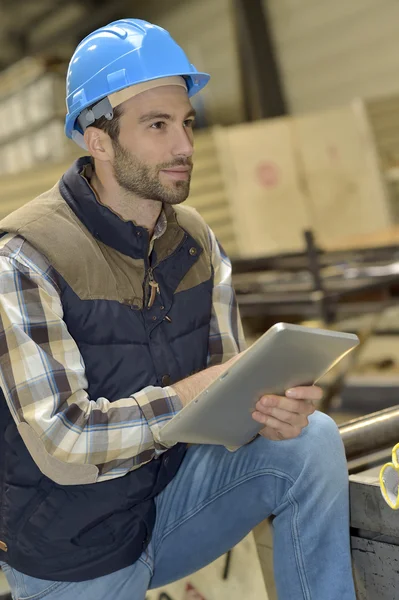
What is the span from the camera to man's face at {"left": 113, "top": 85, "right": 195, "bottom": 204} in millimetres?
1601

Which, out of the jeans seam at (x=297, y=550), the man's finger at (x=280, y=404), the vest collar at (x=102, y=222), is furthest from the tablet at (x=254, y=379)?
the vest collar at (x=102, y=222)

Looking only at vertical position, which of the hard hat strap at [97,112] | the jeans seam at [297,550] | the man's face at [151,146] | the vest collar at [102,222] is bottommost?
the jeans seam at [297,550]

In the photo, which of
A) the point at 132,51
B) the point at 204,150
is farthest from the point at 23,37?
the point at 132,51

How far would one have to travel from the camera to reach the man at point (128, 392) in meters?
1.36

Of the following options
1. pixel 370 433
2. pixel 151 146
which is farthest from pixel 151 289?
A: pixel 370 433

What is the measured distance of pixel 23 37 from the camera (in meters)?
11.2

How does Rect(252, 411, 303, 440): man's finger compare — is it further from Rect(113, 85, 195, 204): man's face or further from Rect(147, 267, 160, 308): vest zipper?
Rect(113, 85, 195, 204): man's face

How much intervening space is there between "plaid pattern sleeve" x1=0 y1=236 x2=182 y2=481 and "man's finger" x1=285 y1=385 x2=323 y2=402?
21 cm

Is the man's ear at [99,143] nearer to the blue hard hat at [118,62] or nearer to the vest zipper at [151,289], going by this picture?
the blue hard hat at [118,62]

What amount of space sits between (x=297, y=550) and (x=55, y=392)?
0.52 m

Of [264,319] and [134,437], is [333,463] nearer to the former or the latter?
[134,437]

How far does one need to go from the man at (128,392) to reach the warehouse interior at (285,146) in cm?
242

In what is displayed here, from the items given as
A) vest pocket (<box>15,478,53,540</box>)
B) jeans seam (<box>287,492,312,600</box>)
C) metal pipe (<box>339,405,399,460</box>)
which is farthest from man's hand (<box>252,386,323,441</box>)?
vest pocket (<box>15,478,53,540</box>)

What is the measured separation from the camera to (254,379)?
1.28 m
